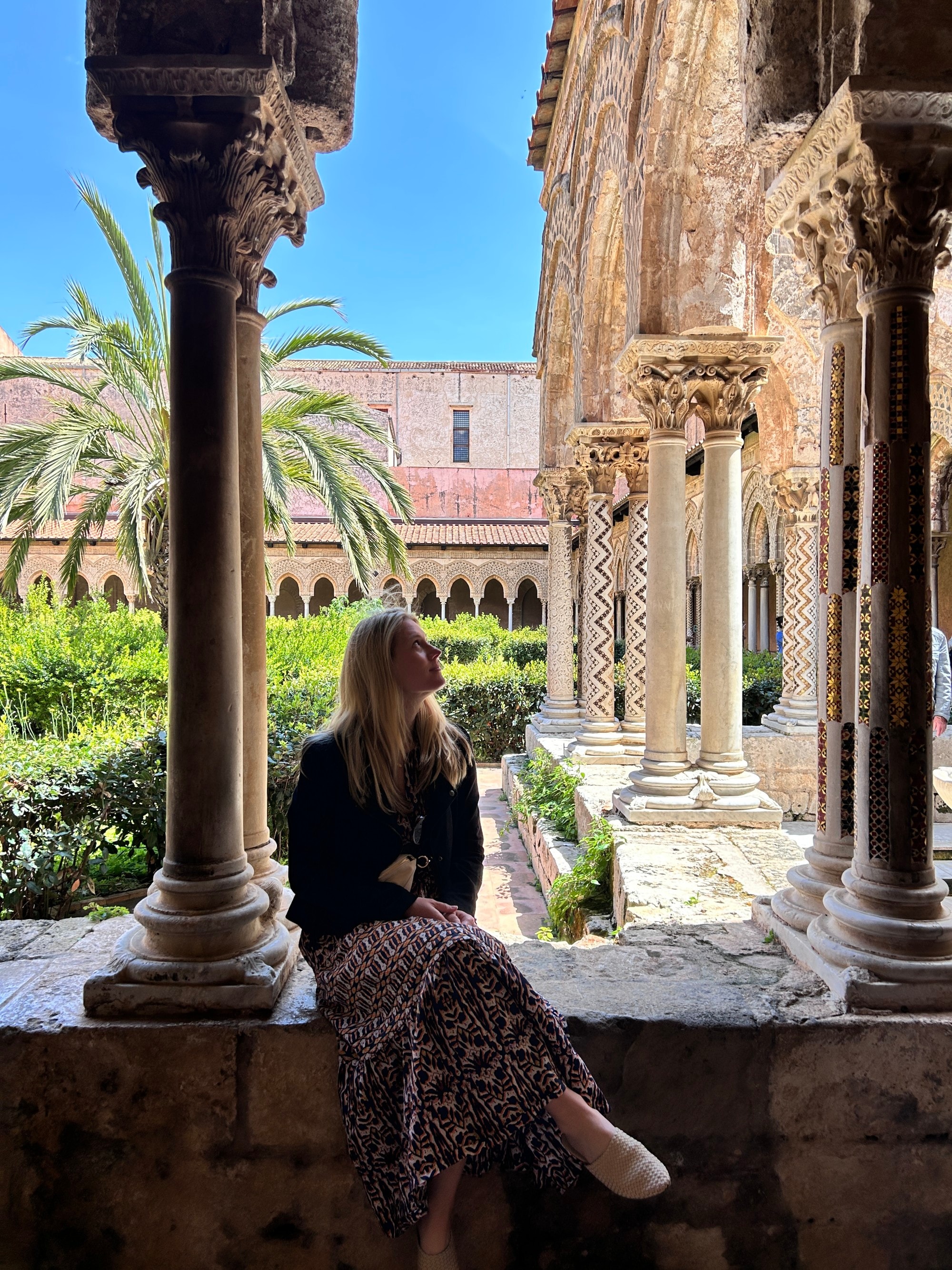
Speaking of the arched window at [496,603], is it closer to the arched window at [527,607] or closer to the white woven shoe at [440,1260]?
the arched window at [527,607]

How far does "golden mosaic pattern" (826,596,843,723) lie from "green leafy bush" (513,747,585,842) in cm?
373

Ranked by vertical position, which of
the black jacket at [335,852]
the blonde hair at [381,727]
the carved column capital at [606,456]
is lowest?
the black jacket at [335,852]

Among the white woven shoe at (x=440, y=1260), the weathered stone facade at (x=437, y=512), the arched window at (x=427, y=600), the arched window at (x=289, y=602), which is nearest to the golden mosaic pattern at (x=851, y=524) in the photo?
the white woven shoe at (x=440, y=1260)

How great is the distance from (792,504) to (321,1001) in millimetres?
9211

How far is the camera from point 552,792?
288 inches

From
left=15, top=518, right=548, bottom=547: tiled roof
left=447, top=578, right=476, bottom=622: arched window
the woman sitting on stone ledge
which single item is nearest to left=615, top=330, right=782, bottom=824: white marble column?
the woman sitting on stone ledge

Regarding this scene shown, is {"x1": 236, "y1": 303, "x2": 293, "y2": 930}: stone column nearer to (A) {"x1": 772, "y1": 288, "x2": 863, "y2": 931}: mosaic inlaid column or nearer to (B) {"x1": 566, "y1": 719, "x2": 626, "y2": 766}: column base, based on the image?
(A) {"x1": 772, "y1": 288, "x2": 863, "y2": 931}: mosaic inlaid column

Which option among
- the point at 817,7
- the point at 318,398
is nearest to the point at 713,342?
the point at 817,7

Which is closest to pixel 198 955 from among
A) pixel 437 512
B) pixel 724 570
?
pixel 724 570

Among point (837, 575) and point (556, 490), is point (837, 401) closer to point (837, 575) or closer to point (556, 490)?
point (837, 575)

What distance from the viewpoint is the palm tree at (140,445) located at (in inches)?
339

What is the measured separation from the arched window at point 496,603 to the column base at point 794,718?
19850 mm

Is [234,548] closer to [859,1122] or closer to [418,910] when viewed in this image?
[418,910]

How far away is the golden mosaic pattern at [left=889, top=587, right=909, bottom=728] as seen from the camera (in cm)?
232
